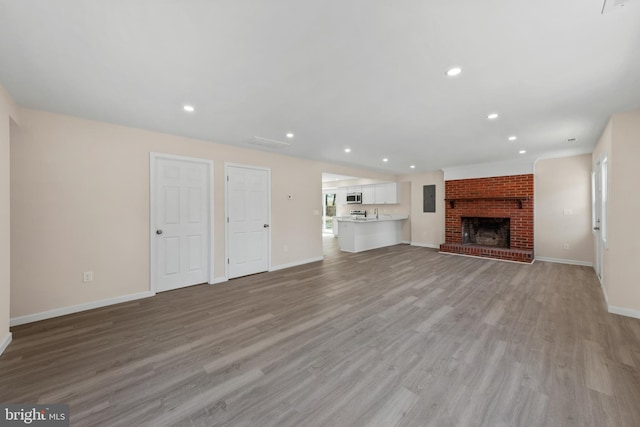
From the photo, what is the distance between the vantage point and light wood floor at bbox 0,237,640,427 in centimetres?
158

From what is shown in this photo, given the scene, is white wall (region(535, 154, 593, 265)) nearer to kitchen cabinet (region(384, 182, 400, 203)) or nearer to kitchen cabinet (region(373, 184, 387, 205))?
kitchen cabinet (region(384, 182, 400, 203))

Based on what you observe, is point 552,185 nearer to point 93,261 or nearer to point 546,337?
point 546,337

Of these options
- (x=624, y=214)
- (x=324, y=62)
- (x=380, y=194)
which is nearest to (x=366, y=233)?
(x=380, y=194)

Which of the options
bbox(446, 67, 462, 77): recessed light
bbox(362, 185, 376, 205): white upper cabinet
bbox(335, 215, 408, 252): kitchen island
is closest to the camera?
bbox(446, 67, 462, 77): recessed light

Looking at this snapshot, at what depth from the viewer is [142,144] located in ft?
11.7

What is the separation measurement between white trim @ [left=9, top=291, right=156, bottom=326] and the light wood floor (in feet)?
0.42

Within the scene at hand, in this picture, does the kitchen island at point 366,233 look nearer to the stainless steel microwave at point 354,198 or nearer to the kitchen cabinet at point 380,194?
the kitchen cabinet at point 380,194

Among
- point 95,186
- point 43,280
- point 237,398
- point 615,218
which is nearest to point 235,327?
point 237,398

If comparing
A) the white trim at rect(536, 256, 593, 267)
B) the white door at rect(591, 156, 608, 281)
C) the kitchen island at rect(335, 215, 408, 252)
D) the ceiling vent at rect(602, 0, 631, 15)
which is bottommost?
the white trim at rect(536, 256, 593, 267)

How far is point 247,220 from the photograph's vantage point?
4.75 m

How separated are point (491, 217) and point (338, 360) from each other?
6271 mm

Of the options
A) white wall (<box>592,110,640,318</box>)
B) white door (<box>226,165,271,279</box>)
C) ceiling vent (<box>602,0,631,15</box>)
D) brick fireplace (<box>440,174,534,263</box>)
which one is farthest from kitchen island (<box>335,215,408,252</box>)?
ceiling vent (<box>602,0,631,15</box>)

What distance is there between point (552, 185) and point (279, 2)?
6.91 meters

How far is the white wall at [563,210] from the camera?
5.21m
